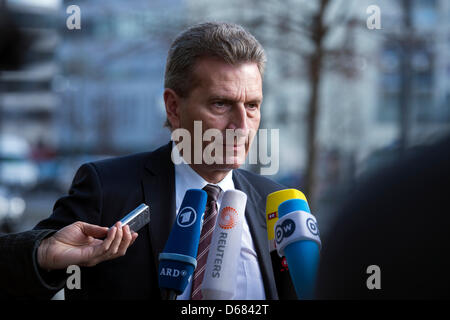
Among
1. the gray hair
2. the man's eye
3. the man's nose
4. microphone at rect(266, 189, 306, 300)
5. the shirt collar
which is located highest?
the gray hair

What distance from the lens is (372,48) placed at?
7016 mm

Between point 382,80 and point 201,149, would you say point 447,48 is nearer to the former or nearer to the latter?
point 201,149

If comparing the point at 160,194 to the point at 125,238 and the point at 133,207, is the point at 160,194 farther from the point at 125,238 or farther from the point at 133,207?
the point at 125,238

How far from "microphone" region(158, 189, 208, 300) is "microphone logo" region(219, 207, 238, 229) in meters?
0.06

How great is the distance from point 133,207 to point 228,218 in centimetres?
38

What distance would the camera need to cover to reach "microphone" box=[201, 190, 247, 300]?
5.01 ft

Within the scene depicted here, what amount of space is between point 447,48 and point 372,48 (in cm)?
90

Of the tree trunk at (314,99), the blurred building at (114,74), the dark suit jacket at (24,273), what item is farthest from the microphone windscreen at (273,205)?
the tree trunk at (314,99)

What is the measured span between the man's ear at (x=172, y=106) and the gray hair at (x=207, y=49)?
0.02 meters

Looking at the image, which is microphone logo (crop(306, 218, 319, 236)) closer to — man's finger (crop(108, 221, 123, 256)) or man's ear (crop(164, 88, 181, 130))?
man's finger (crop(108, 221, 123, 256))

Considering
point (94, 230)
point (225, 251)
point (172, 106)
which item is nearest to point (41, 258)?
point (94, 230)

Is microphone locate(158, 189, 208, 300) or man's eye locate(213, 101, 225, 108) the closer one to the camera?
microphone locate(158, 189, 208, 300)

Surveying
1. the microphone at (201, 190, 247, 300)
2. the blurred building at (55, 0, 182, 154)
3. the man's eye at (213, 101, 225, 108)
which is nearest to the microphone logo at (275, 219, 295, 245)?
the microphone at (201, 190, 247, 300)

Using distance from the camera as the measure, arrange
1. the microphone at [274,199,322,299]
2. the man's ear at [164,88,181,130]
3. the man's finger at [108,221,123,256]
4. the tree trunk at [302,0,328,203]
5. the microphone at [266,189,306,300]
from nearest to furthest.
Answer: the microphone at [274,199,322,299] < the man's finger at [108,221,123,256] < the microphone at [266,189,306,300] < the man's ear at [164,88,181,130] < the tree trunk at [302,0,328,203]
